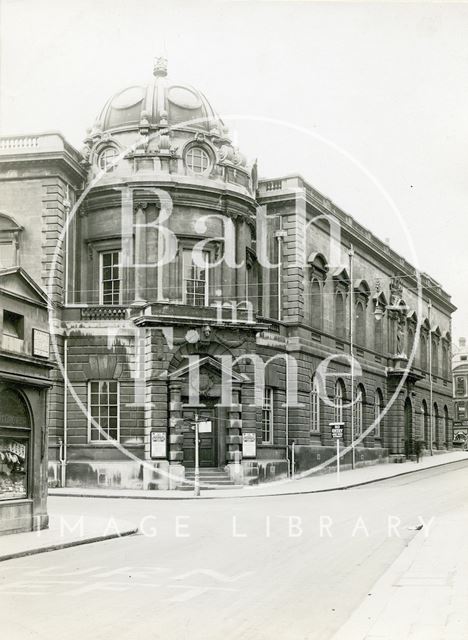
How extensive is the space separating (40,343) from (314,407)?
2500 centimetres

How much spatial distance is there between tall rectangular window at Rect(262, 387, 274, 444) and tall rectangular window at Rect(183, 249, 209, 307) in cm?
523

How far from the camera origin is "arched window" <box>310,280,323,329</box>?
42219 mm

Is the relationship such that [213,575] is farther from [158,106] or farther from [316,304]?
[316,304]

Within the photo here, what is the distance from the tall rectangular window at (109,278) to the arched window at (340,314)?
14202mm

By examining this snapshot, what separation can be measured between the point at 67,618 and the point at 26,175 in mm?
26120

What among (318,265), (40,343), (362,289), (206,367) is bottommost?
(40,343)

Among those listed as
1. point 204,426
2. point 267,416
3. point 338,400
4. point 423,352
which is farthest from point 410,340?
point 204,426

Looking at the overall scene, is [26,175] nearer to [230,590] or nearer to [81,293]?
[81,293]

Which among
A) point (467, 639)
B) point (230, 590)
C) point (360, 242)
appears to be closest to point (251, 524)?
point (230, 590)

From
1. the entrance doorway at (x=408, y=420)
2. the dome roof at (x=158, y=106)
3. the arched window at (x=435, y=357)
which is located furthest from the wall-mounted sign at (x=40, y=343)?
the arched window at (x=435, y=357)

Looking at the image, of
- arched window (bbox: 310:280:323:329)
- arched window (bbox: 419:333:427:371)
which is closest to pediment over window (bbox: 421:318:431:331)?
arched window (bbox: 419:333:427:371)

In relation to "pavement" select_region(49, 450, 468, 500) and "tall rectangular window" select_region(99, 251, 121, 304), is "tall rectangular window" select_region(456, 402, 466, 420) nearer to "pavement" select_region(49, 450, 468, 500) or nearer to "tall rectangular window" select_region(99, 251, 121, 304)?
"pavement" select_region(49, 450, 468, 500)

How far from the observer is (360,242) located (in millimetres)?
48562

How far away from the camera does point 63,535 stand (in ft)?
56.8
